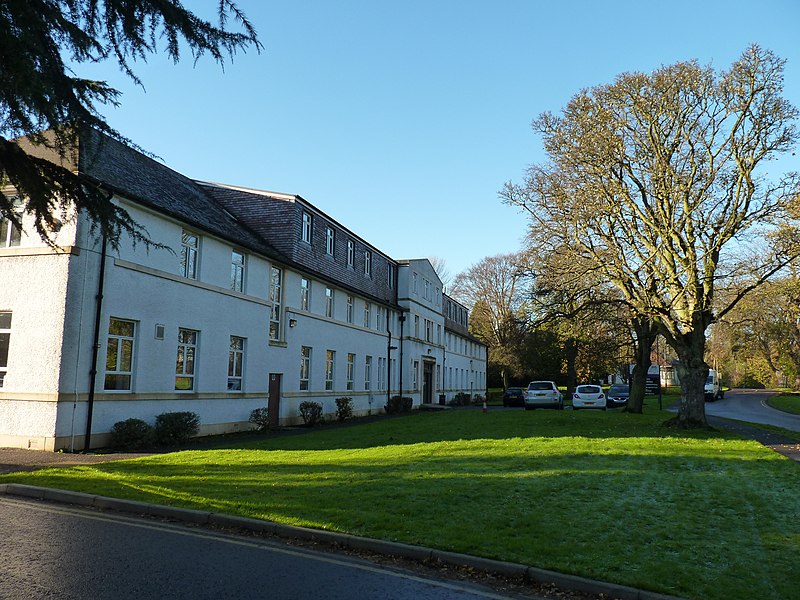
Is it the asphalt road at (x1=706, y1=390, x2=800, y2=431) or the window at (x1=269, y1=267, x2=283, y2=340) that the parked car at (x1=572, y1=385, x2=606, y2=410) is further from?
the window at (x1=269, y1=267, x2=283, y2=340)

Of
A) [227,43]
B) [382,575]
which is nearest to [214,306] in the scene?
[227,43]

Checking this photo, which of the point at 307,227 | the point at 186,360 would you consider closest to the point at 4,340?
the point at 186,360

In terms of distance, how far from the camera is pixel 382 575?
594 centimetres

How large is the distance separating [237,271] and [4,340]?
25.8 feet

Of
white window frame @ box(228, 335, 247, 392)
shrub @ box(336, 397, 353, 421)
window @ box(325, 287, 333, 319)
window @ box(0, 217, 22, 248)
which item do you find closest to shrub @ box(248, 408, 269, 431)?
white window frame @ box(228, 335, 247, 392)

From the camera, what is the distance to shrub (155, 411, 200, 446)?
16.7 meters

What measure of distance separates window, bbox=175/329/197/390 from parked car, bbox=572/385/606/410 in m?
24.0

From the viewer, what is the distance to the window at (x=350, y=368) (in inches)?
1240

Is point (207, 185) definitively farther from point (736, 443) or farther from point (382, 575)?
point (382, 575)

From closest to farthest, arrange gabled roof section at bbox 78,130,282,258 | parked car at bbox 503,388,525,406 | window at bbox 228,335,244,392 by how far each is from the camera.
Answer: gabled roof section at bbox 78,130,282,258 < window at bbox 228,335,244,392 < parked car at bbox 503,388,525,406

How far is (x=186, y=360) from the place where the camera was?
61.8 ft

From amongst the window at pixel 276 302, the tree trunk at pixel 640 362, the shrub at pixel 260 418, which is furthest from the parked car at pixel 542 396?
the shrub at pixel 260 418

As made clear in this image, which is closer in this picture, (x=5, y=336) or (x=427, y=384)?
(x=5, y=336)

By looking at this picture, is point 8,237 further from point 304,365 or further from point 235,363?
point 304,365
